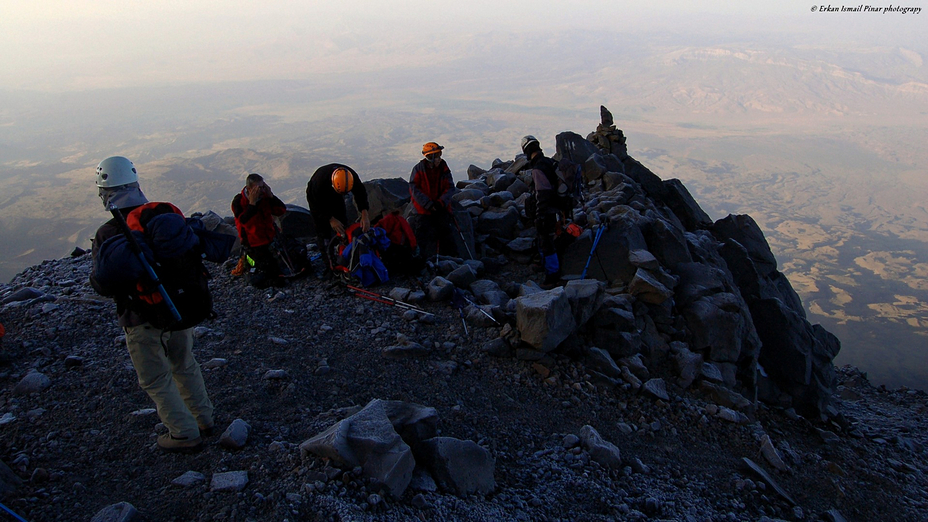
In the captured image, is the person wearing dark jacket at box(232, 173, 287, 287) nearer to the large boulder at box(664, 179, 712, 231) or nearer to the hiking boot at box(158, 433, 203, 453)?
the hiking boot at box(158, 433, 203, 453)

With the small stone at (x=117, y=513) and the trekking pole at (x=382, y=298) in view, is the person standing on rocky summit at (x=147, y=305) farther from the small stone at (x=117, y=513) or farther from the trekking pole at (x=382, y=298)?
the trekking pole at (x=382, y=298)

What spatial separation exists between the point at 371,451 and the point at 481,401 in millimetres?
2343

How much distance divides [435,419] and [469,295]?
400cm

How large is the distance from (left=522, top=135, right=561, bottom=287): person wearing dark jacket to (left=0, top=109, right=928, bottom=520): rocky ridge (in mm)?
513

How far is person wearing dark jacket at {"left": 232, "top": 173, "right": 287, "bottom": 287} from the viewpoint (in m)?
8.65

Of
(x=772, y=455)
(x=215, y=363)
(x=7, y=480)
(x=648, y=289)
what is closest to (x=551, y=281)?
(x=648, y=289)

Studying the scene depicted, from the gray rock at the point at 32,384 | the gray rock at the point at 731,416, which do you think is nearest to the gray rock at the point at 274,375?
the gray rock at the point at 32,384

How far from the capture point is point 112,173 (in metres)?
4.37

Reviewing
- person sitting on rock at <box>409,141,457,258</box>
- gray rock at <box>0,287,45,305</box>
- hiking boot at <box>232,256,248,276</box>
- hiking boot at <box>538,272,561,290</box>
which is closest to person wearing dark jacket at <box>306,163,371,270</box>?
person sitting on rock at <box>409,141,457,258</box>

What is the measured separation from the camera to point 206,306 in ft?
15.0

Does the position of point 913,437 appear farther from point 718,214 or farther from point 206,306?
point 718,214

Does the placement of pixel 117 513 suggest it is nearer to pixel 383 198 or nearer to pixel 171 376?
pixel 171 376

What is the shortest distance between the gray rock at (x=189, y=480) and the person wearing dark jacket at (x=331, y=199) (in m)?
5.17

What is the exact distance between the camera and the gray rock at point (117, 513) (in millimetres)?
3756
